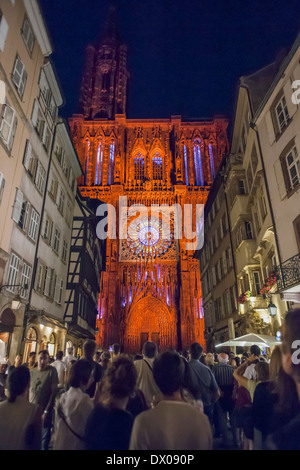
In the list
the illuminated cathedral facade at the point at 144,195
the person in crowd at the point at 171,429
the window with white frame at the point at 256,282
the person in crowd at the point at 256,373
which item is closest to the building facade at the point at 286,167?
the window with white frame at the point at 256,282

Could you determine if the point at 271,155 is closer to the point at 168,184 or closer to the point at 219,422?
the point at 219,422

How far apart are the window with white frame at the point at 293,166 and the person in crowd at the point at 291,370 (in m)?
10.5

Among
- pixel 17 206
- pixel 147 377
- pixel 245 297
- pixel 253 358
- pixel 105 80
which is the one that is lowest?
pixel 147 377

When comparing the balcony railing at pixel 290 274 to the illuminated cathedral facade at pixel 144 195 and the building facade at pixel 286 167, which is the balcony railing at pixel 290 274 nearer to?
the building facade at pixel 286 167

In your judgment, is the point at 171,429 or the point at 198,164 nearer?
the point at 171,429

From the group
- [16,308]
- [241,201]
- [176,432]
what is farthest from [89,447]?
[241,201]

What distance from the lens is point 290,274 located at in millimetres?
11336

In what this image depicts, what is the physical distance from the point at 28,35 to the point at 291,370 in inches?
713

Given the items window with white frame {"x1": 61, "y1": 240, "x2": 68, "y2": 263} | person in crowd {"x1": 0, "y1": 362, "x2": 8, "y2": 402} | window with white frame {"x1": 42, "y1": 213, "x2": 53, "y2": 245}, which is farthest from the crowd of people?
window with white frame {"x1": 61, "y1": 240, "x2": 68, "y2": 263}

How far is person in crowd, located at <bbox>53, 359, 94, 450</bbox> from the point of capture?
3081 millimetres

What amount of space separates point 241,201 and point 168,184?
24.9 metres

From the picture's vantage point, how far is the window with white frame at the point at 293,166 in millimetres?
11852

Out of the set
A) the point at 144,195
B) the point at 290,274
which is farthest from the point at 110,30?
Answer: the point at 290,274

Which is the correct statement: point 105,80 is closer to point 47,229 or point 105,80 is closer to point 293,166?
point 47,229
